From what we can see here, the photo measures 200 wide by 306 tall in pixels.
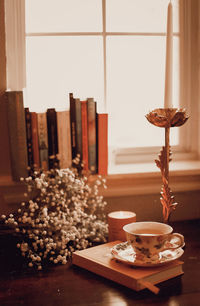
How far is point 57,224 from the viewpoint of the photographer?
1.29 m

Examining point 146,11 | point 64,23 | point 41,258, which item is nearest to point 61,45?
point 64,23

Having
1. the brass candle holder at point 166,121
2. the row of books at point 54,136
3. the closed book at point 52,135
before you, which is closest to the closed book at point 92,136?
the row of books at point 54,136

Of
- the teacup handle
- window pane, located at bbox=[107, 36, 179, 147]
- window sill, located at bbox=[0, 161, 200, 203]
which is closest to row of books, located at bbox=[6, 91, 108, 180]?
window sill, located at bbox=[0, 161, 200, 203]

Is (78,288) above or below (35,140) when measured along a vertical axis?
below

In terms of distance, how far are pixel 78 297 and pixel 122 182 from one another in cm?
67

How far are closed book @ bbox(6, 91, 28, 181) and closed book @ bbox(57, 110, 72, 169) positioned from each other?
12cm

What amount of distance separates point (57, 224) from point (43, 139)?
13.0 inches

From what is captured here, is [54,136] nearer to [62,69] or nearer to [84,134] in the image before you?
[84,134]

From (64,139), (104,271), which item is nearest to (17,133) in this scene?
(64,139)

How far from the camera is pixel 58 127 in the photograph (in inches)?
57.9

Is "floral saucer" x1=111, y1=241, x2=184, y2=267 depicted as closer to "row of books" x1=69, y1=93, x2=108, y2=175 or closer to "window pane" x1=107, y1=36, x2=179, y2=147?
"row of books" x1=69, y1=93, x2=108, y2=175

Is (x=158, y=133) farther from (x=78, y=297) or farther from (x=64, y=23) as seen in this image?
(x=78, y=297)

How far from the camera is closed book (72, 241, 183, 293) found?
3.29 feet

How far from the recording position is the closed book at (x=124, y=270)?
1002 millimetres
